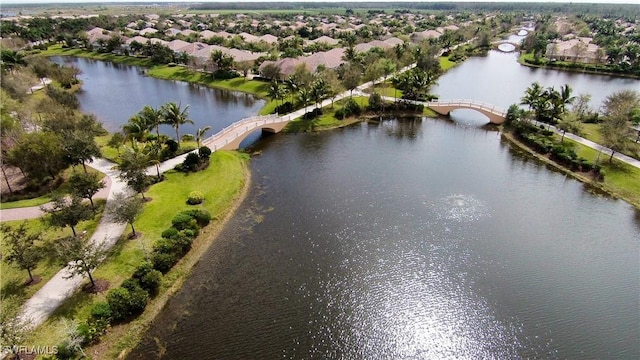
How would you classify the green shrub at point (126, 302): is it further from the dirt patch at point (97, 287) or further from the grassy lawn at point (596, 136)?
the grassy lawn at point (596, 136)

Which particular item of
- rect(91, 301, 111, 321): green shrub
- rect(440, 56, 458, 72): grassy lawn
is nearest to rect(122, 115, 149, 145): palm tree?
rect(91, 301, 111, 321): green shrub

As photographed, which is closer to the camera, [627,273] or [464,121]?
[627,273]

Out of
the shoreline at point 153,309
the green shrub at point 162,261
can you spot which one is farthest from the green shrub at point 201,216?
the green shrub at point 162,261

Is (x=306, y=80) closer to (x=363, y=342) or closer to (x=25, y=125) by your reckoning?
(x=25, y=125)

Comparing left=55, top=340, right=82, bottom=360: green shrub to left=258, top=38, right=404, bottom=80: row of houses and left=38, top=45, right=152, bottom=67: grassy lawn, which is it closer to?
left=258, top=38, right=404, bottom=80: row of houses

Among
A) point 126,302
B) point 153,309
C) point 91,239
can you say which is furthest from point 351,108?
point 126,302

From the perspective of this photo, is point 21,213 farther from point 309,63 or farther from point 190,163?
point 309,63

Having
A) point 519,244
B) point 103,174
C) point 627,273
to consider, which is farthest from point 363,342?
point 103,174
